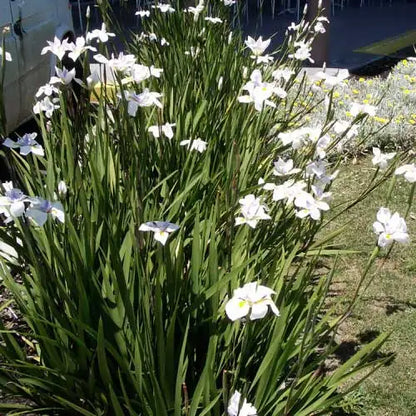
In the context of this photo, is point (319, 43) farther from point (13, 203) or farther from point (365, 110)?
point (13, 203)

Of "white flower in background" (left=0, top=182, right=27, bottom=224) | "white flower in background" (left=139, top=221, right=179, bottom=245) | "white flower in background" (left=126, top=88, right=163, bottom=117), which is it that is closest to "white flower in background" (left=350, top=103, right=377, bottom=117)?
"white flower in background" (left=126, top=88, right=163, bottom=117)

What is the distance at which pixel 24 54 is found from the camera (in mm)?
4586

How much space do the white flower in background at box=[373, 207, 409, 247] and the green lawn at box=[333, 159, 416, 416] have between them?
7.8 inches

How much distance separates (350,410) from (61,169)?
1411 millimetres

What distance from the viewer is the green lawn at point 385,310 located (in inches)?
97.3

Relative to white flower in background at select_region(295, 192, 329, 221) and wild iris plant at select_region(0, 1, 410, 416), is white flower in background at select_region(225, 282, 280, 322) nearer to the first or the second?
wild iris plant at select_region(0, 1, 410, 416)

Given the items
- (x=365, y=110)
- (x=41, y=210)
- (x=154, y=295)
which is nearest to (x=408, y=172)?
(x=365, y=110)

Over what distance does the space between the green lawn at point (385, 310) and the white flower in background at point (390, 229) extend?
20 cm

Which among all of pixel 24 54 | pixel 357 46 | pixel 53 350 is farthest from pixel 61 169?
pixel 357 46

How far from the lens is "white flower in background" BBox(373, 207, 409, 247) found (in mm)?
1660

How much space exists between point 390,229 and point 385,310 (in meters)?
1.45

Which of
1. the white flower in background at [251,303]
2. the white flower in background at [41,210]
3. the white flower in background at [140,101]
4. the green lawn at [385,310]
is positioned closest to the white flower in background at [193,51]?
the green lawn at [385,310]

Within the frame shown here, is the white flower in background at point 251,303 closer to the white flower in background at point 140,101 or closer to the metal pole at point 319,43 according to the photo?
the white flower in background at point 140,101

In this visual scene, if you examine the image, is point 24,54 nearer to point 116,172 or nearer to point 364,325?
point 116,172
